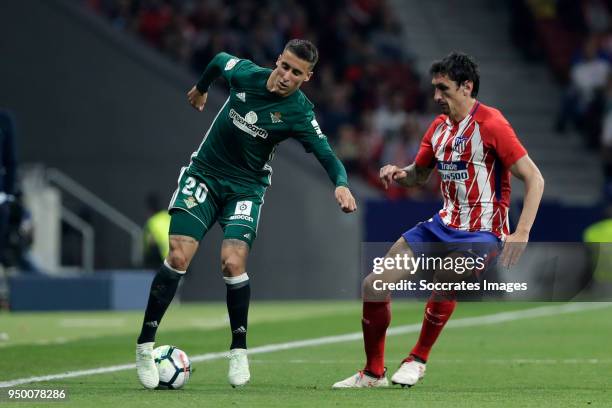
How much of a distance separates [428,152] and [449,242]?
2.08ft

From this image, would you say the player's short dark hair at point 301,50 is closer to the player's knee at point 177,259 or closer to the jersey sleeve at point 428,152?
the jersey sleeve at point 428,152

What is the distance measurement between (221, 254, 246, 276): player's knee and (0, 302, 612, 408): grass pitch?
26.4 inches

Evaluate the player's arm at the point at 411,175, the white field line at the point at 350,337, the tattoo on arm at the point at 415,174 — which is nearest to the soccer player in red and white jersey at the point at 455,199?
the player's arm at the point at 411,175

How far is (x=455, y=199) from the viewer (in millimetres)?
8523

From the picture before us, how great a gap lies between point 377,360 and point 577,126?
17329mm

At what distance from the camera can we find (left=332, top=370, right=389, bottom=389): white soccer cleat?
8438 millimetres

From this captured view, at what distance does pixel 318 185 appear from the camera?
72.9 ft

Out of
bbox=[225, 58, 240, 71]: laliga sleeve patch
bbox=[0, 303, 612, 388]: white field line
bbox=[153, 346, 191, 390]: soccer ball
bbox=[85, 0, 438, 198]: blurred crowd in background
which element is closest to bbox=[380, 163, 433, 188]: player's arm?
bbox=[225, 58, 240, 71]: laliga sleeve patch

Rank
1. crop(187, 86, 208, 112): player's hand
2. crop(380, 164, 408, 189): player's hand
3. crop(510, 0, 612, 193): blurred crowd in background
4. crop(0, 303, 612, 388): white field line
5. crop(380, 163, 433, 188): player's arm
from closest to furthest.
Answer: crop(380, 164, 408, 189): player's hand, crop(380, 163, 433, 188): player's arm, crop(187, 86, 208, 112): player's hand, crop(0, 303, 612, 388): white field line, crop(510, 0, 612, 193): blurred crowd in background

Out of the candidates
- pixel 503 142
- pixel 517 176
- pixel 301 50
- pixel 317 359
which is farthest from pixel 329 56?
pixel 517 176

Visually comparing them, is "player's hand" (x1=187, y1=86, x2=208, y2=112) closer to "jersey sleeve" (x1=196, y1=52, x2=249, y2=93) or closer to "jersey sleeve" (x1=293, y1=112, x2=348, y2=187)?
"jersey sleeve" (x1=196, y1=52, x2=249, y2=93)

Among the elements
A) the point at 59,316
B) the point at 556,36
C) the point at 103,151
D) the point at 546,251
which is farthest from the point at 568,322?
the point at 556,36

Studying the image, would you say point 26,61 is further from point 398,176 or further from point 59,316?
point 398,176

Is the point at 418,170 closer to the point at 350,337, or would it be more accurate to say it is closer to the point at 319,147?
the point at 319,147
